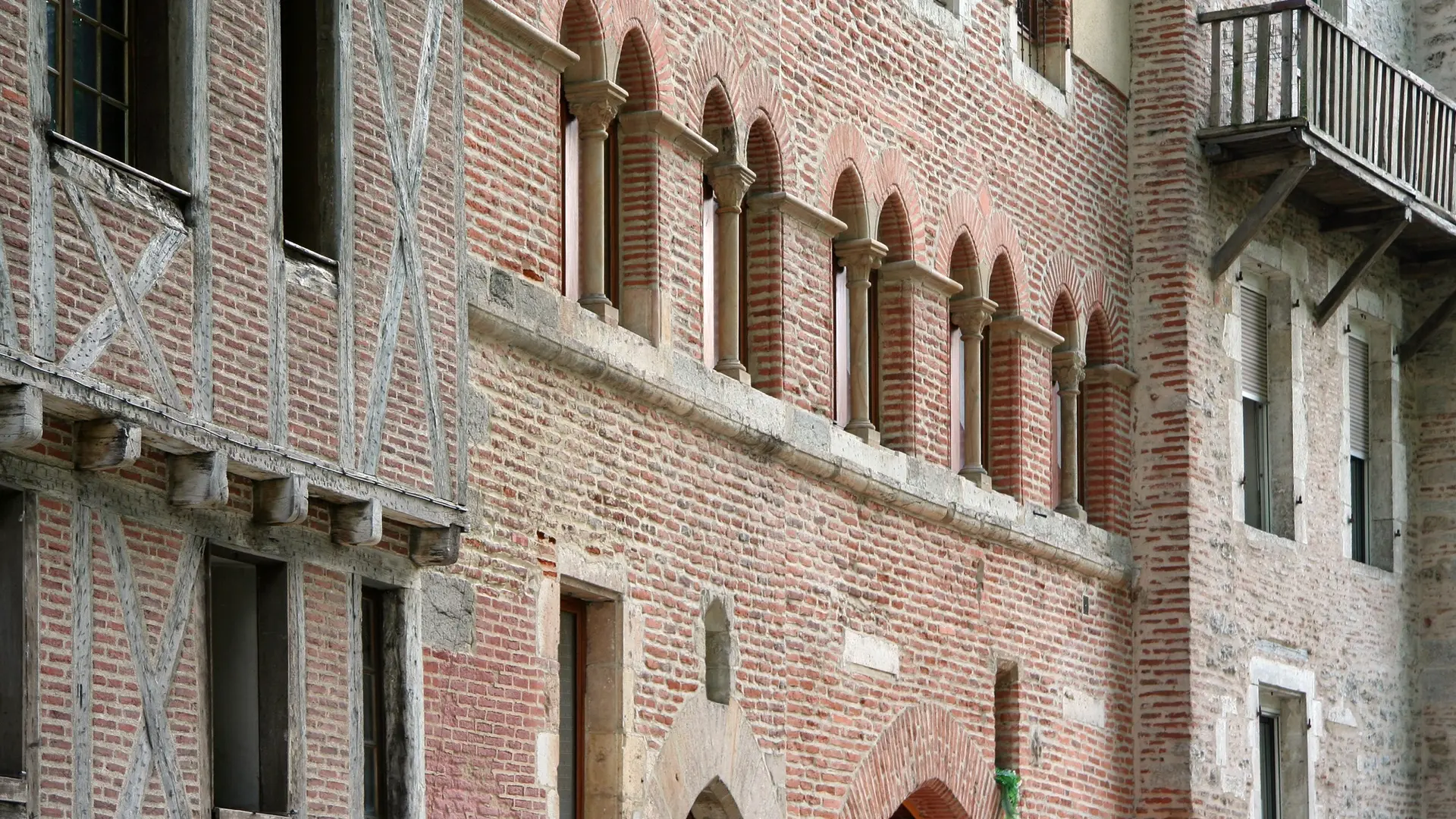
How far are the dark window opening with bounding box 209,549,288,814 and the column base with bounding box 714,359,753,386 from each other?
4.36 m

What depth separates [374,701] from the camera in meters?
10.8

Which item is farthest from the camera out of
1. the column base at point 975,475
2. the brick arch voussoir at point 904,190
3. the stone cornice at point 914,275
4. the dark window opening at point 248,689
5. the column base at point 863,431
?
the column base at point 975,475

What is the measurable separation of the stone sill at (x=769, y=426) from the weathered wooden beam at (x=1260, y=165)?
2.85 meters

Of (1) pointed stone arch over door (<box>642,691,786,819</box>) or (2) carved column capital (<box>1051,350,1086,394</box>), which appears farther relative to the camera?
(2) carved column capital (<box>1051,350,1086,394</box>)

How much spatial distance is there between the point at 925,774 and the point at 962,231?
343 centimetres

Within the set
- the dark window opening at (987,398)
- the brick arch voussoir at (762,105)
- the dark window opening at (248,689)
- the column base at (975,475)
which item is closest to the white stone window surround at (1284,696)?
the dark window opening at (987,398)

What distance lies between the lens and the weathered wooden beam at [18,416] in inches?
330

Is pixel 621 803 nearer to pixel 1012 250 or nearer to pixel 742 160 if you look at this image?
pixel 742 160

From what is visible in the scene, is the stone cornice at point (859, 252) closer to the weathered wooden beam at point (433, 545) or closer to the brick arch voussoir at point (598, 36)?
the brick arch voussoir at point (598, 36)

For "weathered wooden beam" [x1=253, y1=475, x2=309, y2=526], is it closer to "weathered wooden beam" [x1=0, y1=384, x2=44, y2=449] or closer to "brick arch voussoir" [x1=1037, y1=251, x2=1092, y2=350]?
"weathered wooden beam" [x1=0, y1=384, x2=44, y2=449]

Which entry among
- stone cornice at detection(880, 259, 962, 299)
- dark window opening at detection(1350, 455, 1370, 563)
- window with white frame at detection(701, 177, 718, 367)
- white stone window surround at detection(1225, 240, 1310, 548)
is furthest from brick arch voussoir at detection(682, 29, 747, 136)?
dark window opening at detection(1350, 455, 1370, 563)

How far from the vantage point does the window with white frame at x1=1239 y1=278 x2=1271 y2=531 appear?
1978 cm

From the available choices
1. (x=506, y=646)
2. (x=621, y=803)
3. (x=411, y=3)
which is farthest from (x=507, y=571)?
(x=411, y=3)

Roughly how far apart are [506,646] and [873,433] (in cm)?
426
